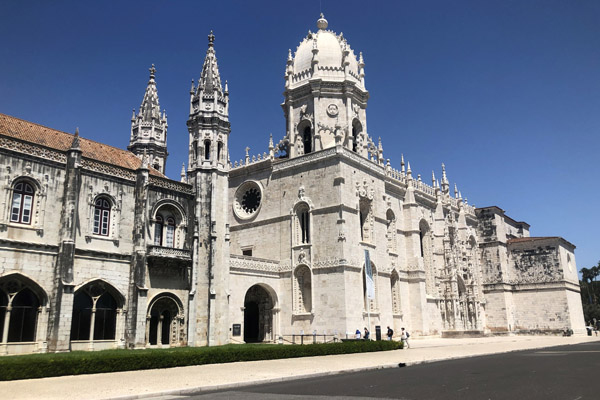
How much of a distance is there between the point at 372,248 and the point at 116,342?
20.8 metres

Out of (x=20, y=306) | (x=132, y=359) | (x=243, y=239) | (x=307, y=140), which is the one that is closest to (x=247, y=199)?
(x=243, y=239)

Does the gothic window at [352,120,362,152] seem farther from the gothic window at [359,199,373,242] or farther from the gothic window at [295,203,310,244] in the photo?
the gothic window at [295,203,310,244]

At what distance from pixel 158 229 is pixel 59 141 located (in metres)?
7.57

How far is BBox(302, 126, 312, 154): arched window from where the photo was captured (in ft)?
142

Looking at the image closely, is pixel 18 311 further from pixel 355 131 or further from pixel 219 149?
pixel 355 131

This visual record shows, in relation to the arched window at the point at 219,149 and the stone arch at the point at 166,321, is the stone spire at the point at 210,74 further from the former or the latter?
the stone arch at the point at 166,321

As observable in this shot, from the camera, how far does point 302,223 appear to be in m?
40.0

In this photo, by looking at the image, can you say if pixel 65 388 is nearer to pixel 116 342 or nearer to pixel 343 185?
pixel 116 342

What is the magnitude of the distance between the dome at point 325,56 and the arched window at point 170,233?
61.8 ft

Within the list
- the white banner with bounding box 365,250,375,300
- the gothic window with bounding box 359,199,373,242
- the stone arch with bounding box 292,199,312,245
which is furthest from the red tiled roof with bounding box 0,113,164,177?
the gothic window with bounding box 359,199,373,242

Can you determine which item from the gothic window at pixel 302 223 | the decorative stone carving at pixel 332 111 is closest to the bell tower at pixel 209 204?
the gothic window at pixel 302 223

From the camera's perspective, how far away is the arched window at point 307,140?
43241 mm

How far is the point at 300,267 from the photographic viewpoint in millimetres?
38656

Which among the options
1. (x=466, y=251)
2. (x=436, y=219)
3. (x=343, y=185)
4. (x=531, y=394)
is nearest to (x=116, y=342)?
(x=343, y=185)
